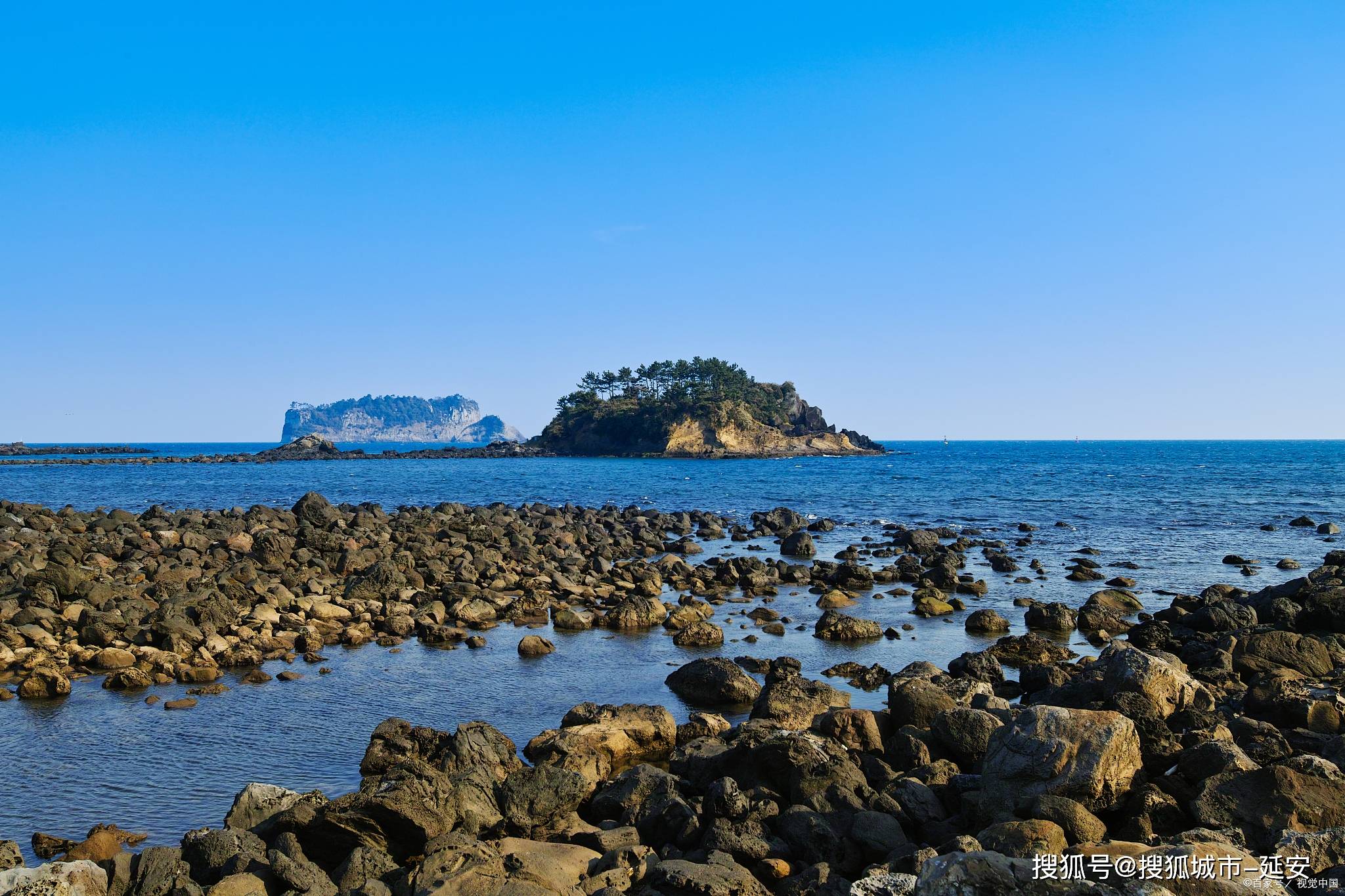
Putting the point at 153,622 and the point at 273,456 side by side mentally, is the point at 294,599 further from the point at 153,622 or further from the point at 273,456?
the point at 273,456

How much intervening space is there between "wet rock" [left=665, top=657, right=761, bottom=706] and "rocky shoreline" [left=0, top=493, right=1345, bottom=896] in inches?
2.6

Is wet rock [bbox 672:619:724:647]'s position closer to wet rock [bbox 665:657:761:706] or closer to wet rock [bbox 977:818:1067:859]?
wet rock [bbox 665:657:761:706]

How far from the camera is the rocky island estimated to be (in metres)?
165

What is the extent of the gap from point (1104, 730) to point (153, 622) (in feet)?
64.1

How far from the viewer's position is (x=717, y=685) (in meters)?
17.4

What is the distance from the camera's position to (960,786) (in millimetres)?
11055

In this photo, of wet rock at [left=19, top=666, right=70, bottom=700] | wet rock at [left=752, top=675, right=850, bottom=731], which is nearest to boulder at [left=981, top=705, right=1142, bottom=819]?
wet rock at [left=752, top=675, right=850, bottom=731]

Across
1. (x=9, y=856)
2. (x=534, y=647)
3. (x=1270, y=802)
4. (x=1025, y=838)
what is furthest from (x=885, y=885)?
(x=534, y=647)

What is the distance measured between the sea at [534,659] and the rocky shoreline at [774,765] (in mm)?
936

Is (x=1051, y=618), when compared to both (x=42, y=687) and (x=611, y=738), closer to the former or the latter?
(x=611, y=738)

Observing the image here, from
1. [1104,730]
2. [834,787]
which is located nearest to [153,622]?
[834,787]

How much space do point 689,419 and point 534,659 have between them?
143160 millimetres

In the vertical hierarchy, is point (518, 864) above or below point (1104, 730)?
below

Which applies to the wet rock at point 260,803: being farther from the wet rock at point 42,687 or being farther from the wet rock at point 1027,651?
the wet rock at point 1027,651
